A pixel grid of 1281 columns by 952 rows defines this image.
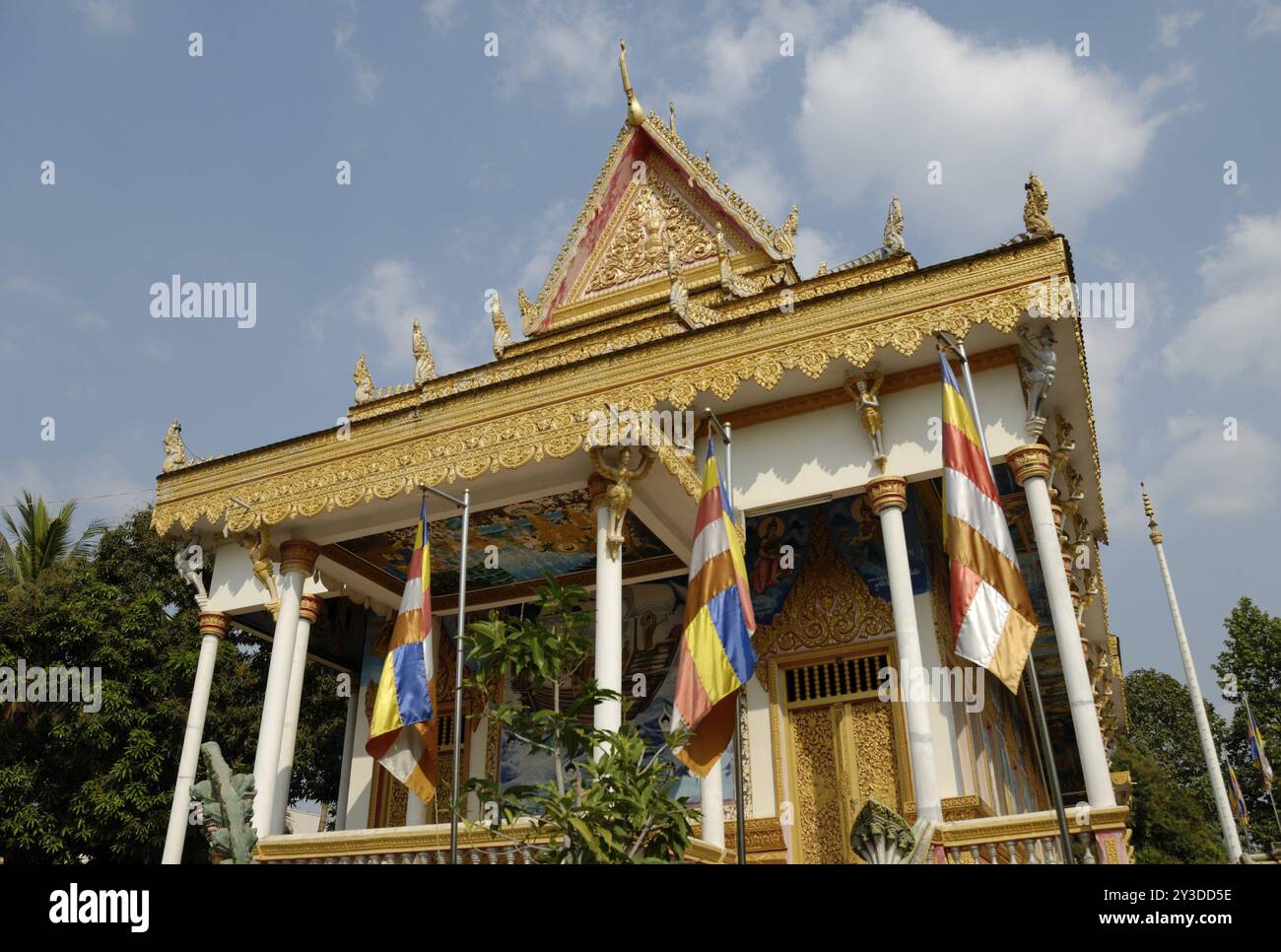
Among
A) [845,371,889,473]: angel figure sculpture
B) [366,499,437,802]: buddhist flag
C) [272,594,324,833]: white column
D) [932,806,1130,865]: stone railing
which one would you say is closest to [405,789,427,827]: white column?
[272,594,324,833]: white column

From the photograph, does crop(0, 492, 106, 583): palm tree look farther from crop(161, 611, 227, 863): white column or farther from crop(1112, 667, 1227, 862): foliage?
crop(1112, 667, 1227, 862): foliage

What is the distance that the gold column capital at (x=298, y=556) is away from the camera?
11359 millimetres

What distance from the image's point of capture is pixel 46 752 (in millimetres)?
16578

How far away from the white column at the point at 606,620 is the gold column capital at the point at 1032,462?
411cm

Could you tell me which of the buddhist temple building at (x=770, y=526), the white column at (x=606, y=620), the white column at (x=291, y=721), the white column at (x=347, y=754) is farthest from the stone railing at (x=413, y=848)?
the white column at (x=347, y=754)

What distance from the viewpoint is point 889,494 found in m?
10.4

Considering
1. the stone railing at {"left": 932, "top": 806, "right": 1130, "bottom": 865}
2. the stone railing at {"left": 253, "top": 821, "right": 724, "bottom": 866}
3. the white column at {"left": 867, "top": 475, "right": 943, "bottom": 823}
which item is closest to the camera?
the stone railing at {"left": 253, "top": 821, "right": 724, "bottom": 866}

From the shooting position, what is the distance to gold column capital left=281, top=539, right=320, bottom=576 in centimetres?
1136

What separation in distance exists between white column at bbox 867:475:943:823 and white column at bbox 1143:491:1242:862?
687cm

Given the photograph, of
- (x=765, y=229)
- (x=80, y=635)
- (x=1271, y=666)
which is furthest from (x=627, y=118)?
(x=1271, y=666)

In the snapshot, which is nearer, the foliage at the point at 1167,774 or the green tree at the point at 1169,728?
the foliage at the point at 1167,774

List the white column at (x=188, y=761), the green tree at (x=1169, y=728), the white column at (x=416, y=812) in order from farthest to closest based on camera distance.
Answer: the green tree at (x=1169, y=728) → the white column at (x=416, y=812) → the white column at (x=188, y=761)

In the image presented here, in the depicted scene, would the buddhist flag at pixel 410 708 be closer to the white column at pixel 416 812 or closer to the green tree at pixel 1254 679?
the white column at pixel 416 812

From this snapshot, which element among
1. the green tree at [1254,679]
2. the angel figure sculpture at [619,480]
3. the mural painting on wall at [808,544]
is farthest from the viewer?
the green tree at [1254,679]
